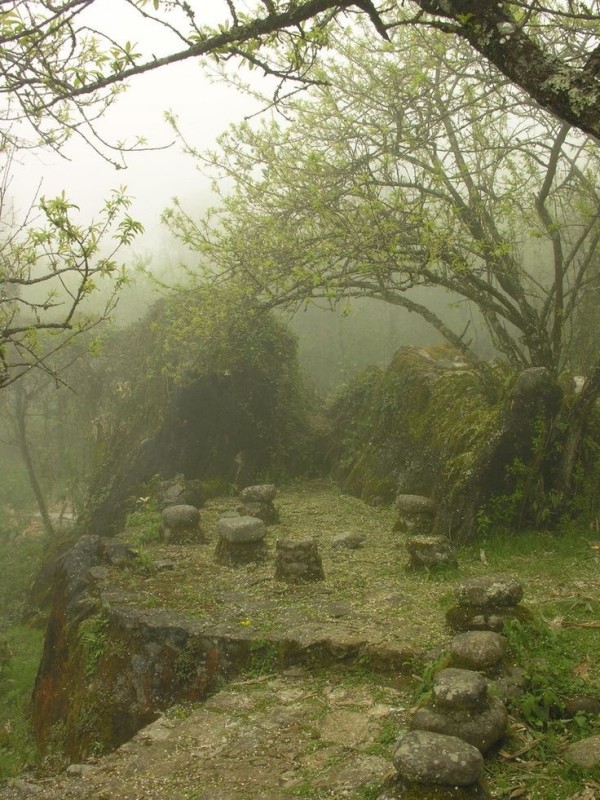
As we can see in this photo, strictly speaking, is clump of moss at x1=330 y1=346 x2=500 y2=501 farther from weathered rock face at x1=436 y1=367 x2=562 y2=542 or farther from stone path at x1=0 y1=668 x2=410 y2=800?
stone path at x1=0 y1=668 x2=410 y2=800

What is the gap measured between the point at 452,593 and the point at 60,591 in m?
4.82

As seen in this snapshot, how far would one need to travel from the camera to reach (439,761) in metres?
3.28

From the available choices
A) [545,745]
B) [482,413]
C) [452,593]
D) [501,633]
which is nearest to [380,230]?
[482,413]

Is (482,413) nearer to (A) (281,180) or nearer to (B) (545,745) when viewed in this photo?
(A) (281,180)

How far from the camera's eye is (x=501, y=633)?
495 centimetres

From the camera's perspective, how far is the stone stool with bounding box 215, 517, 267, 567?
779 centimetres

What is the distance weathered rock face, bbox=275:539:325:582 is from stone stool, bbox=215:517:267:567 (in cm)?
82

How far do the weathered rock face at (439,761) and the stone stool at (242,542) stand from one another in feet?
14.7

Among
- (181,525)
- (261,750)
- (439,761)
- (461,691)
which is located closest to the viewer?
(439,761)

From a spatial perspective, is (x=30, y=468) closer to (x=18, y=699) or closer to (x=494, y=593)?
(x=18, y=699)

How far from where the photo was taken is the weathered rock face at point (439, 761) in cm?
325

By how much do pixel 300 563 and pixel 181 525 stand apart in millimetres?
2534

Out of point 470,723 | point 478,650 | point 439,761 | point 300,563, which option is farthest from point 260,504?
point 439,761

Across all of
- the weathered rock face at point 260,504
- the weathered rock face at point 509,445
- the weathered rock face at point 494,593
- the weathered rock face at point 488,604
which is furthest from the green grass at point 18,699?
the weathered rock face at point 509,445
